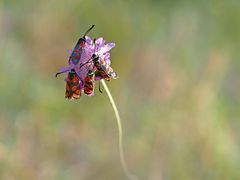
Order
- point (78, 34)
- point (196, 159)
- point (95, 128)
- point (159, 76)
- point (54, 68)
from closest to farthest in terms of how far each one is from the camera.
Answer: point (196, 159) → point (95, 128) → point (159, 76) → point (54, 68) → point (78, 34)

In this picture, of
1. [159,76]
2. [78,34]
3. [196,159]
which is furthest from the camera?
[78,34]

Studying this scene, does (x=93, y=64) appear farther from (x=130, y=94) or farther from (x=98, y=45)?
(x=130, y=94)

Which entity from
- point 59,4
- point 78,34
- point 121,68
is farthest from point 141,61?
point 59,4

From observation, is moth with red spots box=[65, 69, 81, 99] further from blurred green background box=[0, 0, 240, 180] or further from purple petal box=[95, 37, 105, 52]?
blurred green background box=[0, 0, 240, 180]

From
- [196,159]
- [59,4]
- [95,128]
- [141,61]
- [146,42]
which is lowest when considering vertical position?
[196,159]

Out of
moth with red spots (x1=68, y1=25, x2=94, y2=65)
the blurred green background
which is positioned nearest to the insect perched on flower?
moth with red spots (x1=68, y1=25, x2=94, y2=65)

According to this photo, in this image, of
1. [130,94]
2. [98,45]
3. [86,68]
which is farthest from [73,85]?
[130,94]

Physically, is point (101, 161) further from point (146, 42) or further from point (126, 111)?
point (146, 42)

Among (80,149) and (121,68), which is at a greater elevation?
(121,68)
